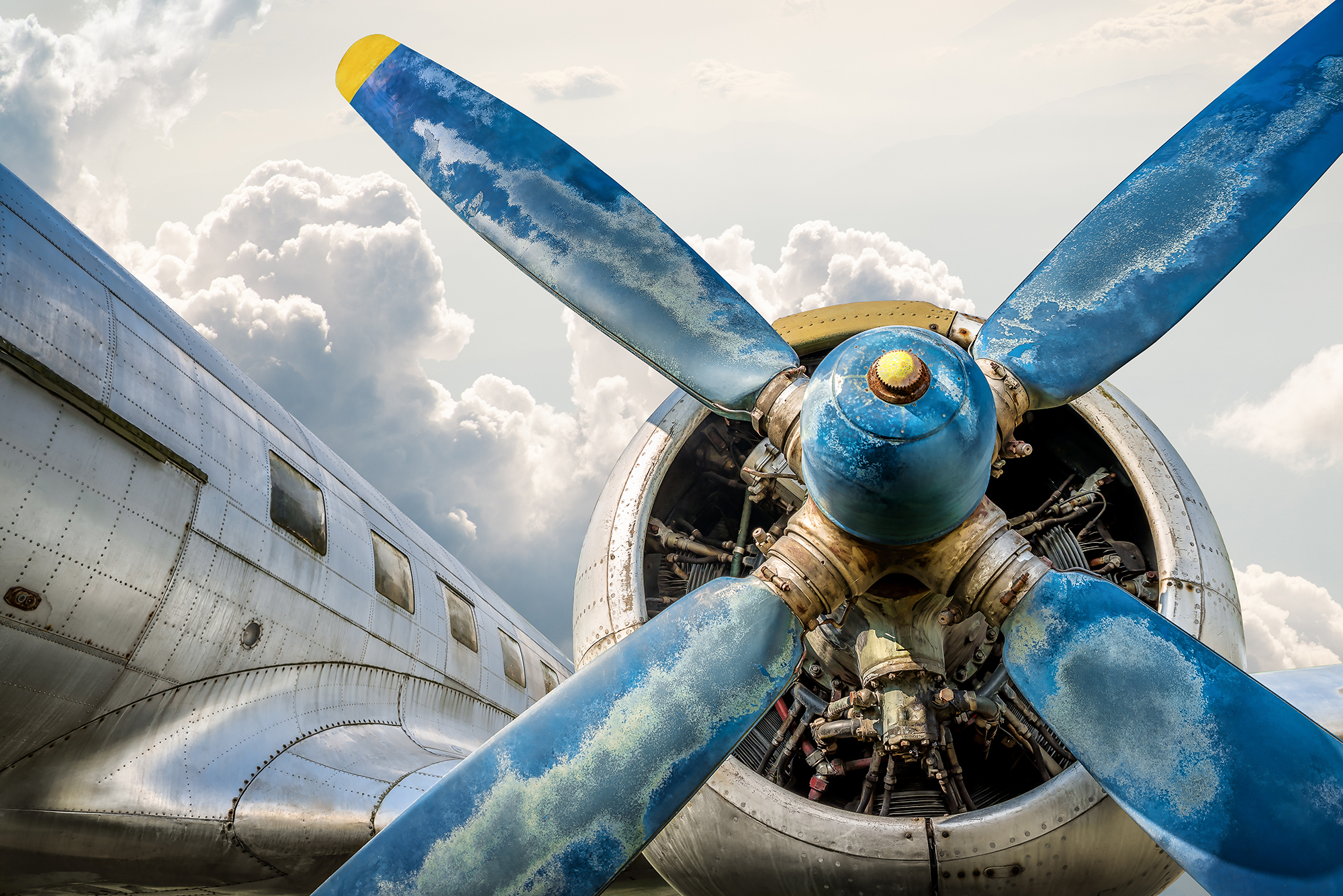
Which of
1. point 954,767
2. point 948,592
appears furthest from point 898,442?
point 954,767

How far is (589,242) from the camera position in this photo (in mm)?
4832

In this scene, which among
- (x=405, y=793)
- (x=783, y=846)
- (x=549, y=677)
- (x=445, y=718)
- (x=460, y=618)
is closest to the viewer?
(x=783, y=846)

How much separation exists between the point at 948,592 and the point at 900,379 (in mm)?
1135

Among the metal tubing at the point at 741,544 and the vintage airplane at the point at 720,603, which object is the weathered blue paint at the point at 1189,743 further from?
the metal tubing at the point at 741,544

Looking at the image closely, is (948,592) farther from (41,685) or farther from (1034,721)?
(41,685)

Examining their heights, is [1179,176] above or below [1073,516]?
above

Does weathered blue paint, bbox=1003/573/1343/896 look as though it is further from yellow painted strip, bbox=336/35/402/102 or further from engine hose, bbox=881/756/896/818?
yellow painted strip, bbox=336/35/402/102

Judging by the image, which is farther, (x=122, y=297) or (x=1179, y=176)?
(x=122, y=297)

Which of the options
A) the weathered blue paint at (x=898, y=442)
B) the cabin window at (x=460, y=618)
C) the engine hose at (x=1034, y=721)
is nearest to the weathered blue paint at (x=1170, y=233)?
the weathered blue paint at (x=898, y=442)

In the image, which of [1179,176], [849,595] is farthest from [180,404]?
[1179,176]

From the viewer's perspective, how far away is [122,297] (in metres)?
6.12

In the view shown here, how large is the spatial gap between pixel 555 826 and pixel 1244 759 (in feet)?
8.06

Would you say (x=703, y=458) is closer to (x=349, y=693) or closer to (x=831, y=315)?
(x=831, y=315)

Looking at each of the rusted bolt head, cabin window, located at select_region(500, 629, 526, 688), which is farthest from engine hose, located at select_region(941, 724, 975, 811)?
cabin window, located at select_region(500, 629, 526, 688)
